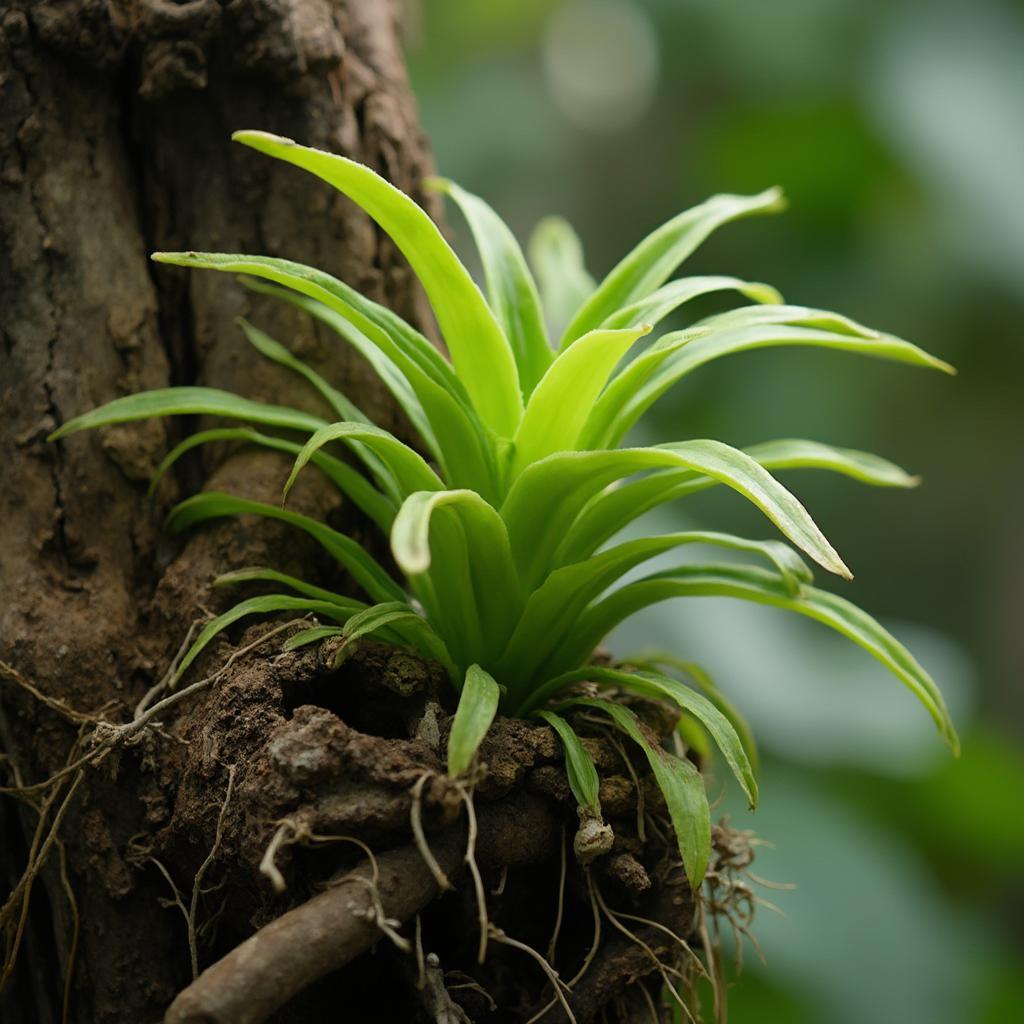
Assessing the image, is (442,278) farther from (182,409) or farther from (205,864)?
(205,864)

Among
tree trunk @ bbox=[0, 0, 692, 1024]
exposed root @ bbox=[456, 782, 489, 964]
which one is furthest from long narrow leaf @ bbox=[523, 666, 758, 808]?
exposed root @ bbox=[456, 782, 489, 964]

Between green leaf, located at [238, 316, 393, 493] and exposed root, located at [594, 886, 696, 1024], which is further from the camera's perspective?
green leaf, located at [238, 316, 393, 493]

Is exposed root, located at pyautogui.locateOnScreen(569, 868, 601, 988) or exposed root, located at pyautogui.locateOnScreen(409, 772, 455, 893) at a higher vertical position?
exposed root, located at pyautogui.locateOnScreen(409, 772, 455, 893)

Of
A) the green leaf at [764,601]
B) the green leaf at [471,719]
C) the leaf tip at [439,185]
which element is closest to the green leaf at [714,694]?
the green leaf at [764,601]

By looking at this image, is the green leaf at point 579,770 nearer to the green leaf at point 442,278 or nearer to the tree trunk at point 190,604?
the tree trunk at point 190,604

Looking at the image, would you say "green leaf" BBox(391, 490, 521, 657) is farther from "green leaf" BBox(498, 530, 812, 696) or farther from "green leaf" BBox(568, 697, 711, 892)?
"green leaf" BBox(568, 697, 711, 892)
